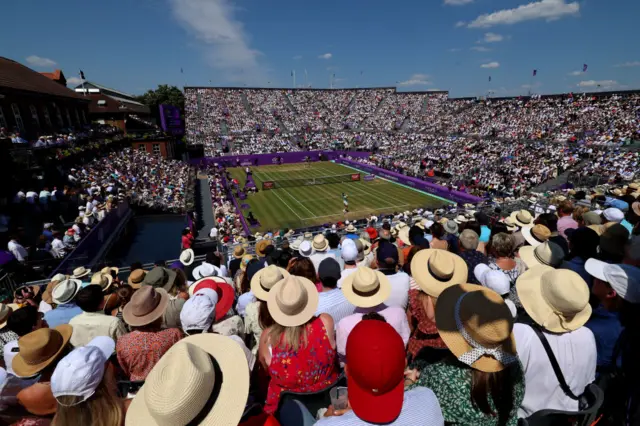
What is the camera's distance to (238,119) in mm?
65062

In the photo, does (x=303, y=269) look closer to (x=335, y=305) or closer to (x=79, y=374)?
(x=335, y=305)

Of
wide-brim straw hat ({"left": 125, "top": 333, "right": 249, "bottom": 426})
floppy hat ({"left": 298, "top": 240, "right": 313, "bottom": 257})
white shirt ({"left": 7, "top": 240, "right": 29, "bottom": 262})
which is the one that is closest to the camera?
wide-brim straw hat ({"left": 125, "top": 333, "right": 249, "bottom": 426})

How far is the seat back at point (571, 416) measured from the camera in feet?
8.20

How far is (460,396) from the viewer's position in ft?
7.35

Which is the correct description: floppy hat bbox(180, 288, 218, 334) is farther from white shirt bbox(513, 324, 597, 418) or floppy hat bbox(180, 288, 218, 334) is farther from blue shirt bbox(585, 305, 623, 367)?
blue shirt bbox(585, 305, 623, 367)

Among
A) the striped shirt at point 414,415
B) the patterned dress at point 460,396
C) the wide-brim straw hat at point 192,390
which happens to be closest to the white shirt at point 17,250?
the wide-brim straw hat at point 192,390

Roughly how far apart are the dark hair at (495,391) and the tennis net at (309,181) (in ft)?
114

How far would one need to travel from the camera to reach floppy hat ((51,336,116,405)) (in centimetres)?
219

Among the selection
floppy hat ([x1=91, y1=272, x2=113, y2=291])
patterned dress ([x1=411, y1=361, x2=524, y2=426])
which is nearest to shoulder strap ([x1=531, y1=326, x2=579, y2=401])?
patterned dress ([x1=411, y1=361, x2=524, y2=426])

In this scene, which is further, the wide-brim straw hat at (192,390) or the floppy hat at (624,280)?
the floppy hat at (624,280)

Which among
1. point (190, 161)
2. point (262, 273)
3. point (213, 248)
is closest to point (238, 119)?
point (190, 161)

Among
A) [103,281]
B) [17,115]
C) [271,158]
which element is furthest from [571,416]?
[271,158]

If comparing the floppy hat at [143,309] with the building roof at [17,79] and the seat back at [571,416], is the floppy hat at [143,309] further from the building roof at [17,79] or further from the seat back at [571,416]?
the building roof at [17,79]

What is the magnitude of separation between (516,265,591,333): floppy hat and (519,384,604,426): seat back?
1.75 feet
